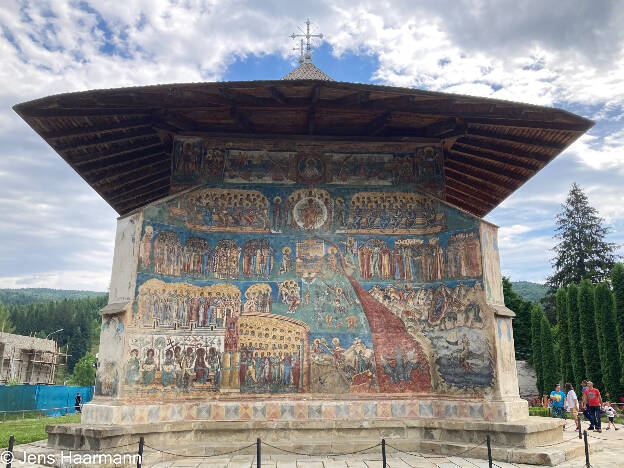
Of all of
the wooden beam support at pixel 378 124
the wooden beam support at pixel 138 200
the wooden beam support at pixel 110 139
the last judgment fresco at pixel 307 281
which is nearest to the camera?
the last judgment fresco at pixel 307 281

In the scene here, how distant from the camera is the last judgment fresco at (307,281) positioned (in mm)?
9008

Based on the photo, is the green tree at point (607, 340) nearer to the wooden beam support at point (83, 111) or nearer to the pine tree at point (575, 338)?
the pine tree at point (575, 338)

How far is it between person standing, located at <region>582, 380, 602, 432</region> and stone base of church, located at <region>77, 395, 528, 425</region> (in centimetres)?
380

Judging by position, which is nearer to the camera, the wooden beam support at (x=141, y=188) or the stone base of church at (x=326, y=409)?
the stone base of church at (x=326, y=409)

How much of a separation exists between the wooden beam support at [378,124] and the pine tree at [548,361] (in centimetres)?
1853

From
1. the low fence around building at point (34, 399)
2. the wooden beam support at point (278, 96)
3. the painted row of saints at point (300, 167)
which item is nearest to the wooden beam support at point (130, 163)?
the painted row of saints at point (300, 167)

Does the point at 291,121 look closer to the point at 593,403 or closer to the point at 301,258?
the point at 301,258

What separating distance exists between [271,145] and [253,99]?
1.45 metres

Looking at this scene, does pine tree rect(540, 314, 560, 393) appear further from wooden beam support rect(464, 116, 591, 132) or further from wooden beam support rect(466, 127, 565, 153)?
wooden beam support rect(464, 116, 591, 132)

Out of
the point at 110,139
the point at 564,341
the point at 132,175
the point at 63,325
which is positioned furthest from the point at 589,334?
the point at 63,325

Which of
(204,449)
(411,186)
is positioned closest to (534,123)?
(411,186)

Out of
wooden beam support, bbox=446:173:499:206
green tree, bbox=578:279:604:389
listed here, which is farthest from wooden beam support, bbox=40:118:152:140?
green tree, bbox=578:279:604:389

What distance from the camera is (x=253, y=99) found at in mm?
9352

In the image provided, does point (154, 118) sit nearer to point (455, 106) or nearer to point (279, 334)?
point (279, 334)
